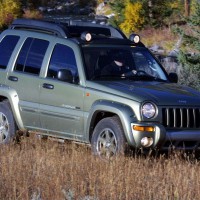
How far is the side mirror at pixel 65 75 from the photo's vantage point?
1011 centimetres

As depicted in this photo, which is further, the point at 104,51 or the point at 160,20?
the point at 160,20

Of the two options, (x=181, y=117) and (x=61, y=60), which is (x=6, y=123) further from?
(x=181, y=117)

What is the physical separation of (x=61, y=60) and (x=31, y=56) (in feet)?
2.12

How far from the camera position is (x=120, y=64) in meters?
10.5

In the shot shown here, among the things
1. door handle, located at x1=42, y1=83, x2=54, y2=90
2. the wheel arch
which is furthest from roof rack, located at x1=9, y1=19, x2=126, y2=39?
the wheel arch

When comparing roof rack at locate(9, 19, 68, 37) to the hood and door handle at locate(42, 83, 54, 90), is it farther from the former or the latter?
the hood

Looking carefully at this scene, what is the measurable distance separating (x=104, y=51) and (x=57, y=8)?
77170 mm

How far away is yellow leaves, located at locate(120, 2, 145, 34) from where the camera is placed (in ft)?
163

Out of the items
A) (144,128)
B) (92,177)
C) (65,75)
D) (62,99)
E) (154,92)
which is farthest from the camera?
(62,99)

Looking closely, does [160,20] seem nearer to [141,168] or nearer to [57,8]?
[57,8]

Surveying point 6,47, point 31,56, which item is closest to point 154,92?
point 31,56

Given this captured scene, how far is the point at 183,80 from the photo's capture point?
641 inches

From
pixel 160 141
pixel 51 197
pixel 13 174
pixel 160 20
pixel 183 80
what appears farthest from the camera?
pixel 160 20

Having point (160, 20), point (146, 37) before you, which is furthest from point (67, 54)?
point (160, 20)
